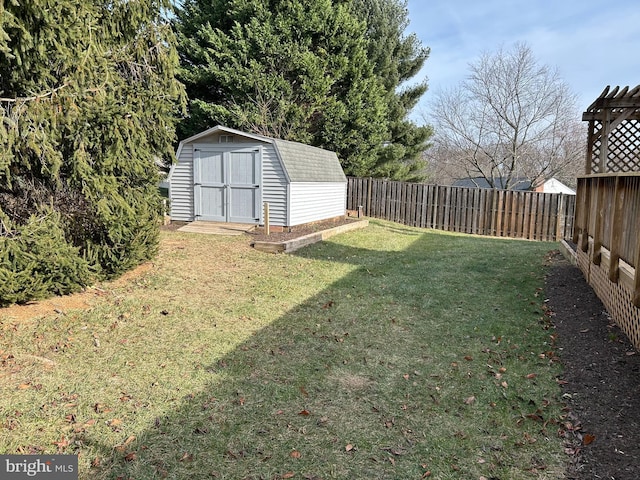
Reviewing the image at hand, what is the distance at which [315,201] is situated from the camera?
12.0 m

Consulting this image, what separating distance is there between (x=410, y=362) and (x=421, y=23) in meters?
24.0

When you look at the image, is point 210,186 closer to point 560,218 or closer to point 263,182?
point 263,182

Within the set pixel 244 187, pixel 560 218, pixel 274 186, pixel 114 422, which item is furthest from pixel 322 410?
pixel 560 218

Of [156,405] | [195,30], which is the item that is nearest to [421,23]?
[195,30]

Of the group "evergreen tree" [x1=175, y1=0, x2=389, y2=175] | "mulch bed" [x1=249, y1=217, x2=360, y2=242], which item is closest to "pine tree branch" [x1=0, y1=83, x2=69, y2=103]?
"mulch bed" [x1=249, y1=217, x2=360, y2=242]

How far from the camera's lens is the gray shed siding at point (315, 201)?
10799 mm

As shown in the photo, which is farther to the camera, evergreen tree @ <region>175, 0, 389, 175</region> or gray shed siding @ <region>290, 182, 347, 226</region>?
evergreen tree @ <region>175, 0, 389, 175</region>

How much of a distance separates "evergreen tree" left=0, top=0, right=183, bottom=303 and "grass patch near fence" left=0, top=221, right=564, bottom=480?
30.3 inches

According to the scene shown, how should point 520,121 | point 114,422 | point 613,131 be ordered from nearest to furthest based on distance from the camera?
point 114,422 → point 613,131 → point 520,121

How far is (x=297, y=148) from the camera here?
38.3ft

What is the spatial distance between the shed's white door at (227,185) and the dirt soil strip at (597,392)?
7377 millimetres

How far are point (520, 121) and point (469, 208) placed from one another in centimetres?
942

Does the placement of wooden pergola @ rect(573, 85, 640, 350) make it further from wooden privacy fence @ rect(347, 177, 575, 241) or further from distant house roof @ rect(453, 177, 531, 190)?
distant house roof @ rect(453, 177, 531, 190)

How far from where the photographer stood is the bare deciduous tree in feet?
70.4
